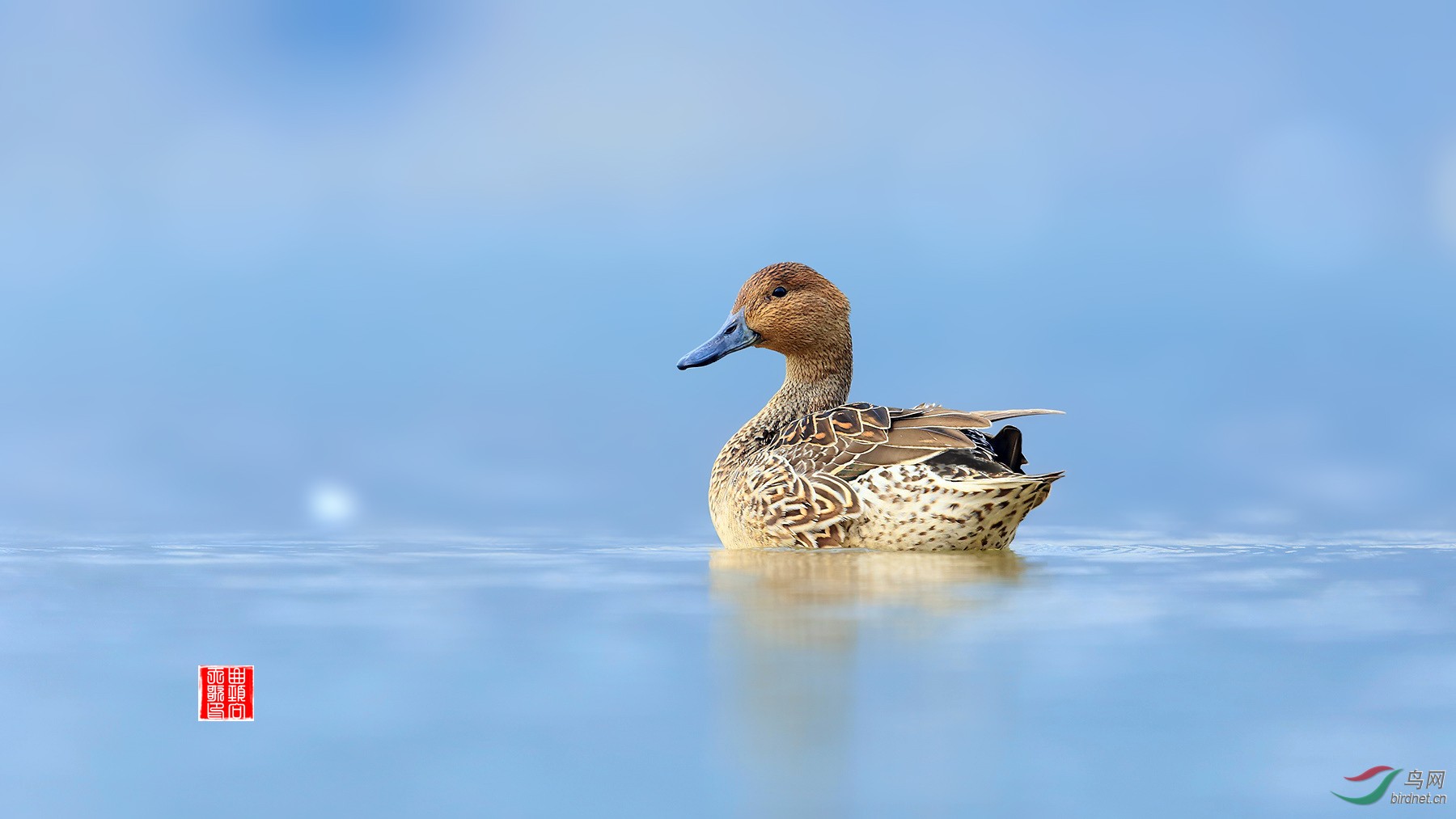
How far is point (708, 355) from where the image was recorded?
8062mm

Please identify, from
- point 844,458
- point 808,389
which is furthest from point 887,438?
point 808,389

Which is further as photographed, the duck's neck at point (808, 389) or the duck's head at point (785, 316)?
the duck's neck at point (808, 389)

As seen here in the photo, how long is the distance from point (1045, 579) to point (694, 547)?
236 centimetres

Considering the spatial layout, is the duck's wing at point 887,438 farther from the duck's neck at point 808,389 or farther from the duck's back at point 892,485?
the duck's neck at point 808,389

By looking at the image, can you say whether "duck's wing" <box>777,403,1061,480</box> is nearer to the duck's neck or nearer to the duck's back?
the duck's back

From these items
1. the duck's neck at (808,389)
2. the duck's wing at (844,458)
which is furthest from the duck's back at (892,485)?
the duck's neck at (808,389)

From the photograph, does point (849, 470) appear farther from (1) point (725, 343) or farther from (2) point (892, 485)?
(1) point (725, 343)

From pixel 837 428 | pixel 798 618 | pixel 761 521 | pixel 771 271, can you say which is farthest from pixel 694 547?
pixel 798 618

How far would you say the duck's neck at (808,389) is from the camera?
820 centimetres

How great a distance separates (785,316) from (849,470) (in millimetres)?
1375

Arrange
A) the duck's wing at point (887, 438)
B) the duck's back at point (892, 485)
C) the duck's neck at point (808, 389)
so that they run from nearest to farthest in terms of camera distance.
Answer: the duck's back at point (892, 485), the duck's wing at point (887, 438), the duck's neck at point (808, 389)

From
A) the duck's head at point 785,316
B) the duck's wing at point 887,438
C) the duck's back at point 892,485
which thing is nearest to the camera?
the duck's back at point 892,485

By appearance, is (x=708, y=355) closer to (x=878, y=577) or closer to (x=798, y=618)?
(x=878, y=577)

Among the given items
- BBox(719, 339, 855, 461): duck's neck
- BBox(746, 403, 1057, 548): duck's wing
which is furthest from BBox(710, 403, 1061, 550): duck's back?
BBox(719, 339, 855, 461): duck's neck
